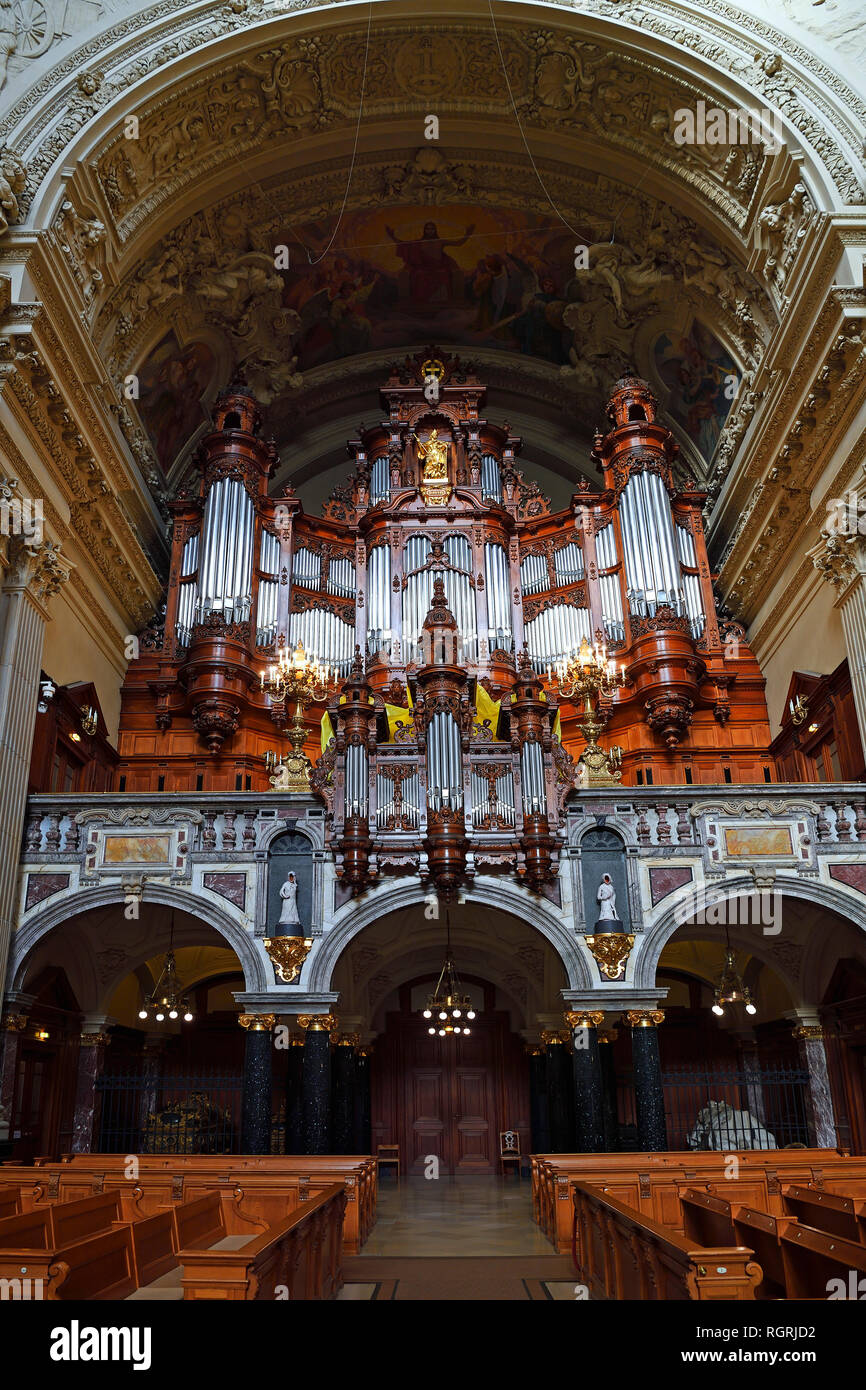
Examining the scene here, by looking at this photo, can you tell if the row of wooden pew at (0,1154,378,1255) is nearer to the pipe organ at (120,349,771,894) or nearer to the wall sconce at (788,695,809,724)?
the pipe organ at (120,349,771,894)

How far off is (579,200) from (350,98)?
4.61 meters

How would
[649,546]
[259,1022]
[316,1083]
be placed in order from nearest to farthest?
[316,1083], [259,1022], [649,546]

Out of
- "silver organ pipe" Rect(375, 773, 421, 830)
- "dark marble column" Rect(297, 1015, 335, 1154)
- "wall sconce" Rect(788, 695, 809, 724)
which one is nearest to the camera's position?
"dark marble column" Rect(297, 1015, 335, 1154)

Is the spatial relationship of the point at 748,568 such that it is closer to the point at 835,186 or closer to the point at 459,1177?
the point at 835,186

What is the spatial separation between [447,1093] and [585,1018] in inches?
296

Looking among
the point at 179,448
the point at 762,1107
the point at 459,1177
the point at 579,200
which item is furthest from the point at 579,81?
the point at 459,1177

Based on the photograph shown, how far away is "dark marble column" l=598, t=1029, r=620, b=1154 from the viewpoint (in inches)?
515

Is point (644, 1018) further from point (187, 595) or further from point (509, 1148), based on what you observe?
point (187, 595)

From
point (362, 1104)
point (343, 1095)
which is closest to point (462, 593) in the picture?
point (343, 1095)

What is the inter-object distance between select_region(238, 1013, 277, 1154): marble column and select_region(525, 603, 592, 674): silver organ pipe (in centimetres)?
855

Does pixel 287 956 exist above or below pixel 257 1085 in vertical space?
above

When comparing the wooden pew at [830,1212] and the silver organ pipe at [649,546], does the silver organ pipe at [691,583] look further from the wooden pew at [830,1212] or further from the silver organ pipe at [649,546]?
the wooden pew at [830,1212]

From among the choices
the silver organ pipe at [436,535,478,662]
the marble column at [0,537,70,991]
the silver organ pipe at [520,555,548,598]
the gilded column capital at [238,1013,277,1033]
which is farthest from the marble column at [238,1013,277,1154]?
the silver organ pipe at [520,555,548,598]

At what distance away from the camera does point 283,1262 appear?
6.06m
